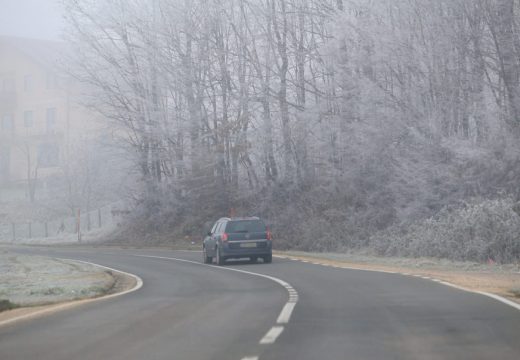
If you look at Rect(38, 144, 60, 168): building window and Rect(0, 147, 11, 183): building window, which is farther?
Rect(38, 144, 60, 168): building window

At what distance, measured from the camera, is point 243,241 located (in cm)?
2995

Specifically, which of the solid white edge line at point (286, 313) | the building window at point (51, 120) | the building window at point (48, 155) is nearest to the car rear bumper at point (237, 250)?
the solid white edge line at point (286, 313)

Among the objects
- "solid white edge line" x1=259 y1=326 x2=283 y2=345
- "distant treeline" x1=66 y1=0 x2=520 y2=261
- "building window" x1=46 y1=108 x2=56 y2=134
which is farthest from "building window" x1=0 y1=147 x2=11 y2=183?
"solid white edge line" x1=259 y1=326 x2=283 y2=345

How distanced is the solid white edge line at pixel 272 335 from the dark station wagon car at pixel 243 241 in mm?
18800

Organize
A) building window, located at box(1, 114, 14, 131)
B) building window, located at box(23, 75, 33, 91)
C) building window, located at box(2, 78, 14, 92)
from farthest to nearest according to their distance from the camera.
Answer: building window, located at box(1, 114, 14, 131)
building window, located at box(23, 75, 33, 91)
building window, located at box(2, 78, 14, 92)

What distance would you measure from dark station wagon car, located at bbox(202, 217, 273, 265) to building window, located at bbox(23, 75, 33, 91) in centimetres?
2431

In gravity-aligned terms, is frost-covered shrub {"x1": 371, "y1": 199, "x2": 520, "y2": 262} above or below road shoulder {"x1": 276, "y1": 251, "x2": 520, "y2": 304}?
above

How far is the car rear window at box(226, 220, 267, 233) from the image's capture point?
98.8ft

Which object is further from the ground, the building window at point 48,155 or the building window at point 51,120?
the building window at point 51,120

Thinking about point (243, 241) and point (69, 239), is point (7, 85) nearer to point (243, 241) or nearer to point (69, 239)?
point (69, 239)

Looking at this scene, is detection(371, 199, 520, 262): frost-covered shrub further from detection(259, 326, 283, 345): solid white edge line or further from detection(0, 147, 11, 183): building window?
detection(0, 147, 11, 183): building window

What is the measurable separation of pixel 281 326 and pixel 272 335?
0.91 metres

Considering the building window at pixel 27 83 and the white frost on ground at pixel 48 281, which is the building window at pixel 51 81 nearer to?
the building window at pixel 27 83

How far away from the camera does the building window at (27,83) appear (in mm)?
50094
